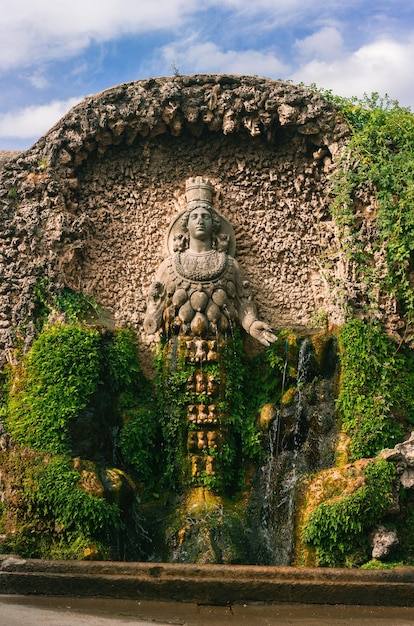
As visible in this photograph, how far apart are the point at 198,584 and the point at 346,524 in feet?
5.26

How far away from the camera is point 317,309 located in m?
→ 9.53

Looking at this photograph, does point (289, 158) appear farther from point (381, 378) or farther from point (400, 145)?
point (381, 378)

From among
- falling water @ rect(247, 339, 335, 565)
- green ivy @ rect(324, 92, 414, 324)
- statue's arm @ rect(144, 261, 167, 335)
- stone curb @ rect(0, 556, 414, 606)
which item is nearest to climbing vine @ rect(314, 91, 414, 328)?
green ivy @ rect(324, 92, 414, 324)

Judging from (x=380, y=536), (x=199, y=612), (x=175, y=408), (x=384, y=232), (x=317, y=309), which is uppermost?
(x=384, y=232)

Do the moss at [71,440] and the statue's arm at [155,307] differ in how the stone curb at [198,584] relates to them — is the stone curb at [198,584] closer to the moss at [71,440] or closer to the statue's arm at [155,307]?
the moss at [71,440]

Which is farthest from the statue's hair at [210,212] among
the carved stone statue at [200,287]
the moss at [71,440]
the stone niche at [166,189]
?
the moss at [71,440]

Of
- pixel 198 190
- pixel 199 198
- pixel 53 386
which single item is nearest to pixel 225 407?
pixel 53 386

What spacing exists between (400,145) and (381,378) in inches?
107

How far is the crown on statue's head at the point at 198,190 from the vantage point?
9.45 m

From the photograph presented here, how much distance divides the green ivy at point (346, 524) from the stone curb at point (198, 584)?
772 millimetres

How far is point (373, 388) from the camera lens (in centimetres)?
848

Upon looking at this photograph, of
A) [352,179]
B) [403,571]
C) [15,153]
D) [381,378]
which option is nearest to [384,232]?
[352,179]

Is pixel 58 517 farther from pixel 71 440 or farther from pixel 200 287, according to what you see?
pixel 200 287

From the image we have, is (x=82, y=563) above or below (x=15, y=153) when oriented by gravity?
below
